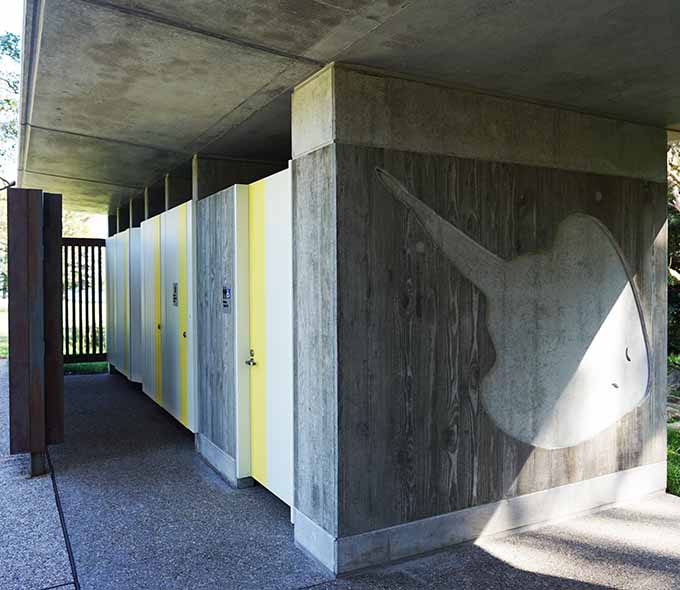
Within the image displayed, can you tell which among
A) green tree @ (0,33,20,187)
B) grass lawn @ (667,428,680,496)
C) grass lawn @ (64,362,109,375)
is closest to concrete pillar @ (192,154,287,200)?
grass lawn @ (667,428,680,496)

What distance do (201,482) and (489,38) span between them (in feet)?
12.1

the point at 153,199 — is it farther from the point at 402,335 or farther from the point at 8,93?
the point at 8,93

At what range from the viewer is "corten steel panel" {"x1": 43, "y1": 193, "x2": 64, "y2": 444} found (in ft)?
16.3

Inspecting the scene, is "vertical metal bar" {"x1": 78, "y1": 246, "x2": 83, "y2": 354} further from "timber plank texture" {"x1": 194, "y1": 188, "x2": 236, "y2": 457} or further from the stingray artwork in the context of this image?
the stingray artwork

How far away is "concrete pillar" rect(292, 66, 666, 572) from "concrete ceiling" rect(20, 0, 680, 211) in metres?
0.26

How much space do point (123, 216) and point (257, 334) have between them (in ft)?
21.6

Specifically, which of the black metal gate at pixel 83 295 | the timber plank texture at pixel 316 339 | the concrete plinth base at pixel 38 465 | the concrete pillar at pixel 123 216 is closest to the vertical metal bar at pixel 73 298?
the black metal gate at pixel 83 295

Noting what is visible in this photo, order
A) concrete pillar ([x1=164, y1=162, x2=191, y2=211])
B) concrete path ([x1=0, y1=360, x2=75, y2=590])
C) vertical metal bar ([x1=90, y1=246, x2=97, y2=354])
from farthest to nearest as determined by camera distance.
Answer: vertical metal bar ([x1=90, y1=246, x2=97, y2=354]) → concrete pillar ([x1=164, y1=162, x2=191, y2=211]) → concrete path ([x1=0, y1=360, x2=75, y2=590])

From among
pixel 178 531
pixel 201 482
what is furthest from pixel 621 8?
pixel 201 482

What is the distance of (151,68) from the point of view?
3340mm

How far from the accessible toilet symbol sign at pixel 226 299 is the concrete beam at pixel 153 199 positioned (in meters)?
3.31

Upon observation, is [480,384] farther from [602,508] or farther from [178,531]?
[178,531]

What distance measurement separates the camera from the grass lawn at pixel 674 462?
4740 mm

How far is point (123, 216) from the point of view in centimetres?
997
